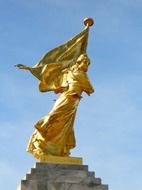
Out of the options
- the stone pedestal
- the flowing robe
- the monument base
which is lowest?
the stone pedestal

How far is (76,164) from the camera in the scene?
17484 mm

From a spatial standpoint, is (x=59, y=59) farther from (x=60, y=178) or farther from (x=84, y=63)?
(x=60, y=178)

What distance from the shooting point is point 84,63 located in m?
18.7

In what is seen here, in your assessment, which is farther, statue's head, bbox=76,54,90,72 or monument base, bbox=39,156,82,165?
statue's head, bbox=76,54,90,72

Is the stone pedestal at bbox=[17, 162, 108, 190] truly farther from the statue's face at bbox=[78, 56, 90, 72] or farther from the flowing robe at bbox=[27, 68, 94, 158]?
the statue's face at bbox=[78, 56, 90, 72]

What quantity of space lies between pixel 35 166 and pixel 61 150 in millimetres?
1222

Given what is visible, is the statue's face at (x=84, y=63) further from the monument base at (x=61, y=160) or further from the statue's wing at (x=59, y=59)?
the monument base at (x=61, y=160)

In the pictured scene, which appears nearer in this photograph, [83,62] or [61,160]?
[61,160]

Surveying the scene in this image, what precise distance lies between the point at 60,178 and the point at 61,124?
194 cm

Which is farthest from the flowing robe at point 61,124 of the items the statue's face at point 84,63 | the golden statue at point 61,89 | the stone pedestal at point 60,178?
the stone pedestal at point 60,178

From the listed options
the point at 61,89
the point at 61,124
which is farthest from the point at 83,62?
the point at 61,124

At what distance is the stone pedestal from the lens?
16.5 m

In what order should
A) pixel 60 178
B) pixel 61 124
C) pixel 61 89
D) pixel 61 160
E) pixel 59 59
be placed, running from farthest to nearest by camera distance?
1. pixel 59 59
2. pixel 61 89
3. pixel 61 124
4. pixel 61 160
5. pixel 60 178

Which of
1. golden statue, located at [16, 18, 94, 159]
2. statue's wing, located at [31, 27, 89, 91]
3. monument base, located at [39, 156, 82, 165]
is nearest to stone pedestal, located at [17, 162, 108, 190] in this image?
monument base, located at [39, 156, 82, 165]
